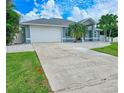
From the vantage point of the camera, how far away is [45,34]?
16.5 metres

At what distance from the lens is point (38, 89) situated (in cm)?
294

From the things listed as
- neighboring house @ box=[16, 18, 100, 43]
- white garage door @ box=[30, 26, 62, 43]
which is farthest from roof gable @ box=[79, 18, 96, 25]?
white garage door @ box=[30, 26, 62, 43]

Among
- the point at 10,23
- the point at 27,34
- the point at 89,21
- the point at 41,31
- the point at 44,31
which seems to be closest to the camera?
the point at 10,23

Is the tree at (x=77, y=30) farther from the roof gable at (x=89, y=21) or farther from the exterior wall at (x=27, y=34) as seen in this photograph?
the exterior wall at (x=27, y=34)

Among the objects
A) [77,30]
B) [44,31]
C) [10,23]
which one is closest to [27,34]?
[44,31]

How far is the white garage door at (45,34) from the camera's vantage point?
1592 centimetres

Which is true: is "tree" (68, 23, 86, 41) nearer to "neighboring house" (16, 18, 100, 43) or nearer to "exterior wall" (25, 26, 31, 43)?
"neighboring house" (16, 18, 100, 43)

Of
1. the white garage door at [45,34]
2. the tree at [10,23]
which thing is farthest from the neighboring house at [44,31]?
the tree at [10,23]

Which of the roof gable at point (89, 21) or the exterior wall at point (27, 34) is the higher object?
the roof gable at point (89, 21)

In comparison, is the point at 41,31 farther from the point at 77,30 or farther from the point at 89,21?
the point at 89,21

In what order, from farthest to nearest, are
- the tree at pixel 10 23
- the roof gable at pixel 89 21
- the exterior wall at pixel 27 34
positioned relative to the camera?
the roof gable at pixel 89 21, the exterior wall at pixel 27 34, the tree at pixel 10 23

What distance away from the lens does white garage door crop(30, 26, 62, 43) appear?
52.2 ft
